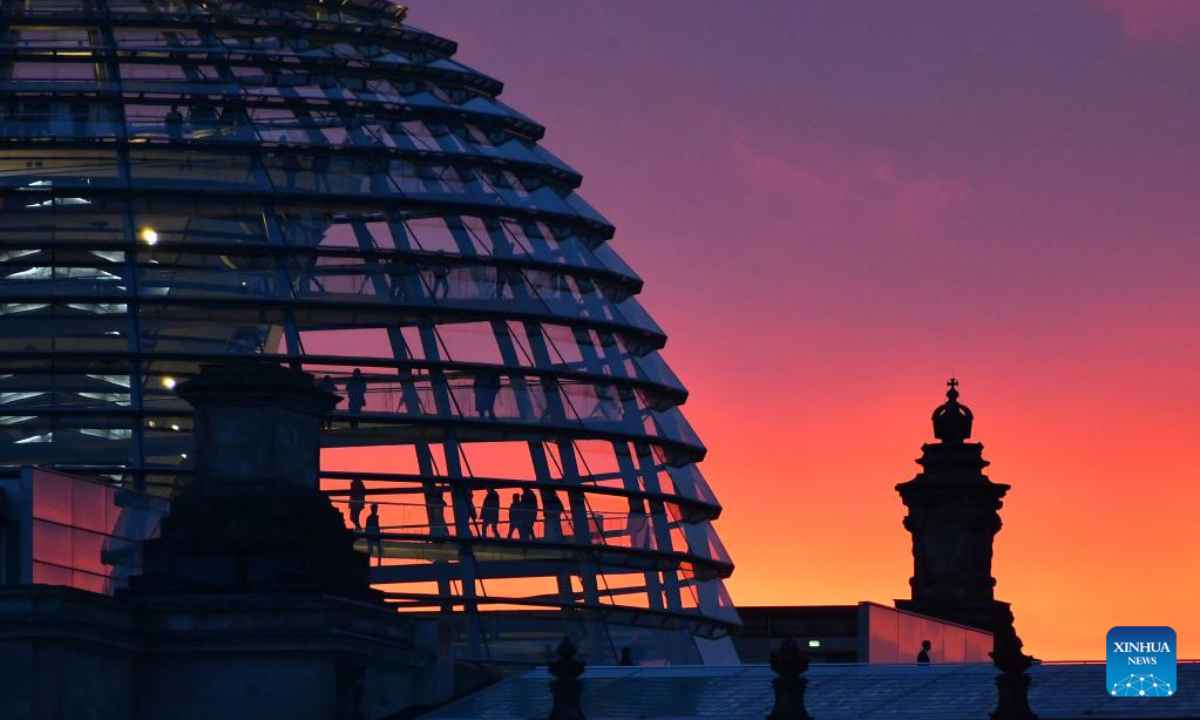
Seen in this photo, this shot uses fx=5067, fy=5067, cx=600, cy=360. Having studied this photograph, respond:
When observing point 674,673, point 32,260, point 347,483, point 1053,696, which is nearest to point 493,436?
point 347,483

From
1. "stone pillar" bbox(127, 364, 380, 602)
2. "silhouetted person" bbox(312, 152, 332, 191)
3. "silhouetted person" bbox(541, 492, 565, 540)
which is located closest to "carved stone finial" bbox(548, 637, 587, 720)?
"stone pillar" bbox(127, 364, 380, 602)

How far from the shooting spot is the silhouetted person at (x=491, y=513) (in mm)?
92000

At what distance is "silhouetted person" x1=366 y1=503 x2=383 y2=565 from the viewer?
90688mm

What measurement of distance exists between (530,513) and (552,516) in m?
0.55

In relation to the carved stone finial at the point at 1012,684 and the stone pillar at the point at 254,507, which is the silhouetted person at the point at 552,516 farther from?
the carved stone finial at the point at 1012,684

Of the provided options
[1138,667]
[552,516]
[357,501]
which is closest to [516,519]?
[552,516]

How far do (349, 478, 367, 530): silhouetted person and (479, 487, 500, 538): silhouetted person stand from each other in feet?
7.56

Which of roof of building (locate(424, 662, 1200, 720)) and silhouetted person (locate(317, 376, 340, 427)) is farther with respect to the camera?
silhouetted person (locate(317, 376, 340, 427))

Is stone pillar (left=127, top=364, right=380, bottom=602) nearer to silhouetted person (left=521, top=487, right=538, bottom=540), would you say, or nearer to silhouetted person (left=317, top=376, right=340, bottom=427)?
silhouetted person (left=317, top=376, right=340, bottom=427)

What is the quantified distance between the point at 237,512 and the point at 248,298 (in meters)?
19.4

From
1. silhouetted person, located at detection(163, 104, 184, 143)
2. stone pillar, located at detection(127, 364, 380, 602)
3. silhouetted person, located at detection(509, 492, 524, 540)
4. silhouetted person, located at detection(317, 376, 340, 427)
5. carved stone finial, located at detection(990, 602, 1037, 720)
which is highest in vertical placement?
silhouetted person, located at detection(163, 104, 184, 143)

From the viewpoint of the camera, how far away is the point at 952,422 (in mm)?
103125

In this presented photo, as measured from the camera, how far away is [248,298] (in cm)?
9244

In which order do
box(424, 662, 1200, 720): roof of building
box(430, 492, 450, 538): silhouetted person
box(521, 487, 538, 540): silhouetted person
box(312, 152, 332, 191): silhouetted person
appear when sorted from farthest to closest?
box(312, 152, 332, 191): silhouetted person < box(521, 487, 538, 540): silhouetted person < box(430, 492, 450, 538): silhouetted person < box(424, 662, 1200, 720): roof of building
